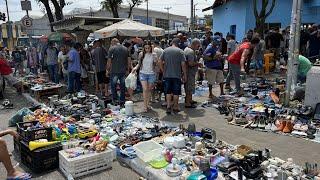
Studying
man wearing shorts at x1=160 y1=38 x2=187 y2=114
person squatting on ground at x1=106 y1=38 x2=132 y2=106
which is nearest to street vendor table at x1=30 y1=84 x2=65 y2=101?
person squatting on ground at x1=106 y1=38 x2=132 y2=106

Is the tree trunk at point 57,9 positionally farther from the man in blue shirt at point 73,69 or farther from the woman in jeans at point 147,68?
the woman in jeans at point 147,68

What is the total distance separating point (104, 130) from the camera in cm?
724

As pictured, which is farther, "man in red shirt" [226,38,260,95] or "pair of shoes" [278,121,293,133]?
"man in red shirt" [226,38,260,95]

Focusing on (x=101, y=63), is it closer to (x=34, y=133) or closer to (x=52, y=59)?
(x=52, y=59)

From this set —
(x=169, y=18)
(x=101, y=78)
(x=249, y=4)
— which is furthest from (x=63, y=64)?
(x=169, y=18)

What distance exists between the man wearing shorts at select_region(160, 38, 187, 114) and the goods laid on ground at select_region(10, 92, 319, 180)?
1.73m

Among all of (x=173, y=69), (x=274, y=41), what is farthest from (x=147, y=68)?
(x=274, y=41)

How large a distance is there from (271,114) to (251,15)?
57.3 feet

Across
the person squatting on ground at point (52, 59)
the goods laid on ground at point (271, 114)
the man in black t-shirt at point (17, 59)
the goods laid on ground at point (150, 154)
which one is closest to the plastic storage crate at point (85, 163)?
the goods laid on ground at point (150, 154)

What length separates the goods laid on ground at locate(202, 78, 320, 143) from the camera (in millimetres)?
7121

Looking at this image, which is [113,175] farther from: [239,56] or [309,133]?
[239,56]

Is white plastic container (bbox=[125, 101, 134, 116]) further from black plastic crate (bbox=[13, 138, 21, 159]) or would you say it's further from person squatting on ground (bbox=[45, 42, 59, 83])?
person squatting on ground (bbox=[45, 42, 59, 83])

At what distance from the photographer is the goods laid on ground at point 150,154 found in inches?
193

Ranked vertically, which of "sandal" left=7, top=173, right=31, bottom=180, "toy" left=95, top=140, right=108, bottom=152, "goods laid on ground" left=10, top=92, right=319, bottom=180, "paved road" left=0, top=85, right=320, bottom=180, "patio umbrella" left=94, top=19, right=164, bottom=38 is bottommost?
"sandal" left=7, top=173, right=31, bottom=180
